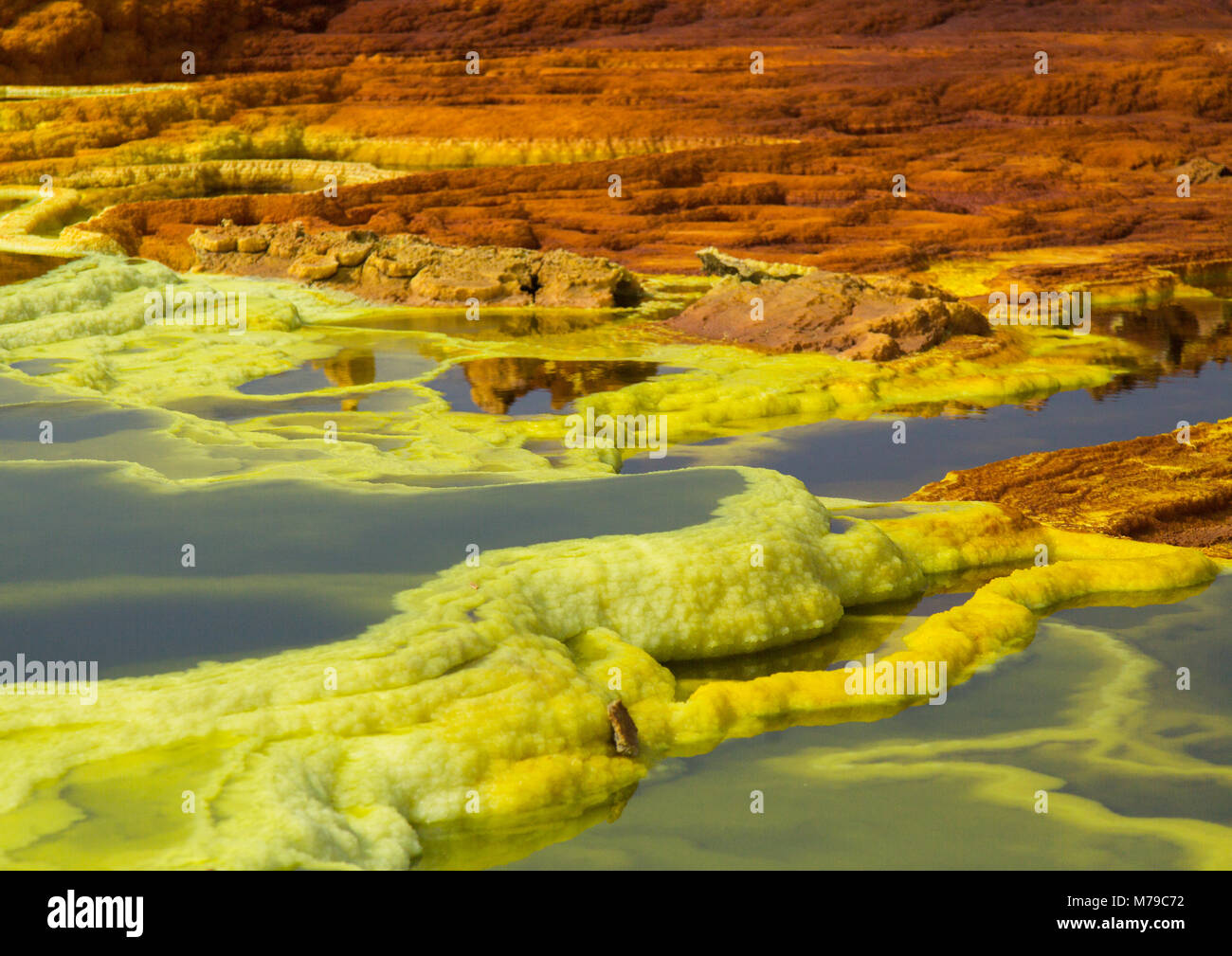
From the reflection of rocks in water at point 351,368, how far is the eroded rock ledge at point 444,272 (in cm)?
250

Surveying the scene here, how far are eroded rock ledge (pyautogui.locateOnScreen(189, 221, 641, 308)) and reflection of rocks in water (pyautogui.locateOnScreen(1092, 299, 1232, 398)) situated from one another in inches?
182

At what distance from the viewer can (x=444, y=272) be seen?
12.9m

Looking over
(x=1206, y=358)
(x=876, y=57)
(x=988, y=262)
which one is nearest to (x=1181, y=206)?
(x=988, y=262)

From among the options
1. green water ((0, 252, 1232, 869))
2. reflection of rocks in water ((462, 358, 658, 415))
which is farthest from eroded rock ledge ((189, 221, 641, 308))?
green water ((0, 252, 1232, 869))

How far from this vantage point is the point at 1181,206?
17906mm

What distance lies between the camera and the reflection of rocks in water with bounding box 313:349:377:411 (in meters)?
9.12

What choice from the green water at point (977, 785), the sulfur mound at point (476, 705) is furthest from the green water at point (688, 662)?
the sulfur mound at point (476, 705)

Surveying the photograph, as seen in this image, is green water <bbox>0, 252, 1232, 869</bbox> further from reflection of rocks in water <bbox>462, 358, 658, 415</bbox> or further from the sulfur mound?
reflection of rocks in water <bbox>462, 358, 658, 415</bbox>

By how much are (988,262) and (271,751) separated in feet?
42.7

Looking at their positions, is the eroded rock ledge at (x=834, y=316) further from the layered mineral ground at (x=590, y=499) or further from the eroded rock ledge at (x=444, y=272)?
the eroded rock ledge at (x=444, y=272)

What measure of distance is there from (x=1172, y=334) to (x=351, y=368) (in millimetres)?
7323

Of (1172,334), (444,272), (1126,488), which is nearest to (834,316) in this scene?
(1172,334)

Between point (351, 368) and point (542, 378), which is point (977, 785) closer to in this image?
point (542, 378)
